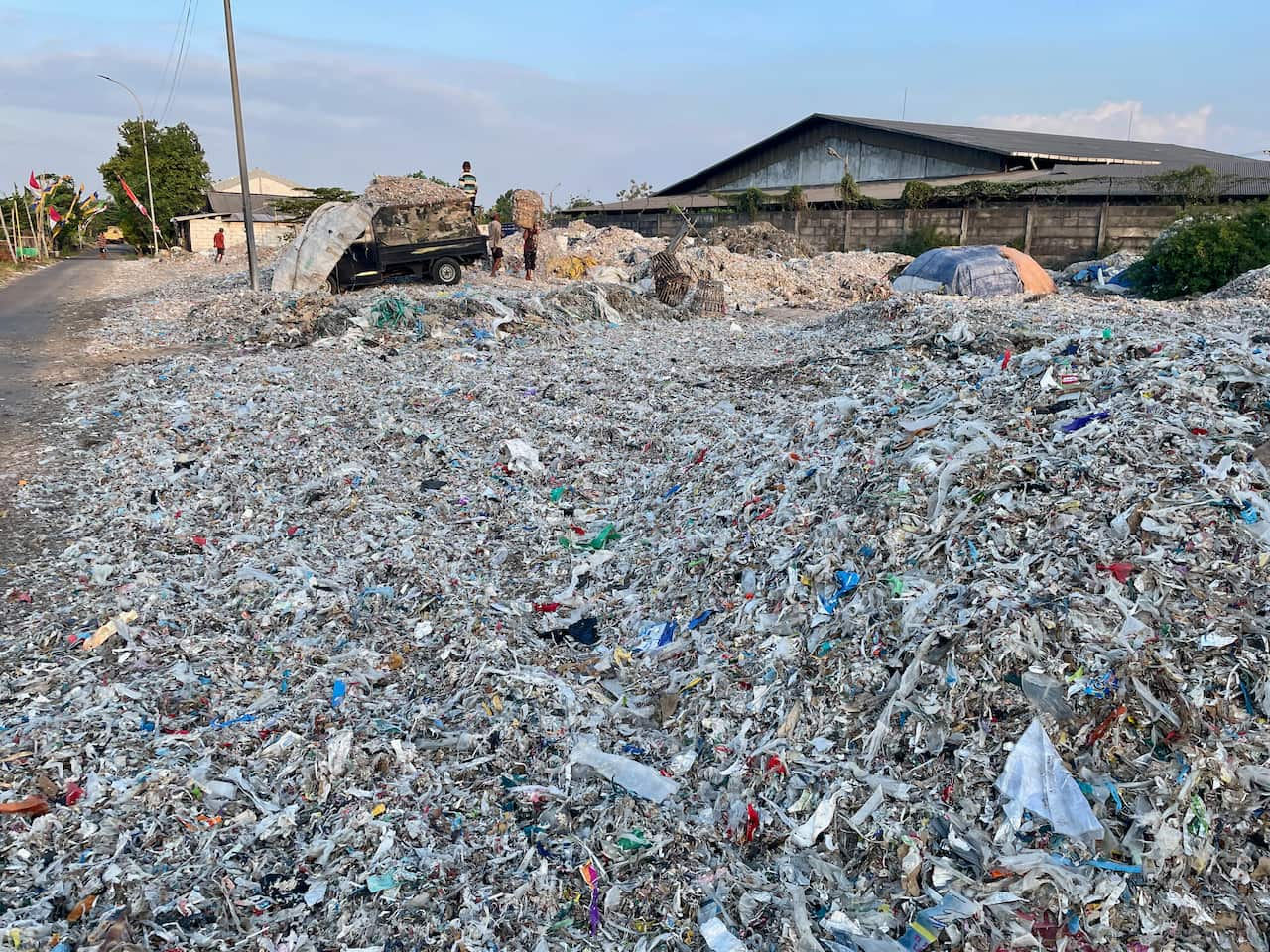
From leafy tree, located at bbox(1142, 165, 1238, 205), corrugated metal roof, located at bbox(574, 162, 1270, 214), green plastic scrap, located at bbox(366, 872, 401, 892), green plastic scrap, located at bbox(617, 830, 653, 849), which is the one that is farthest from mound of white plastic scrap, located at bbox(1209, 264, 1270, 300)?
green plastic scrap, located at bbox(366, 872, 401, 892)

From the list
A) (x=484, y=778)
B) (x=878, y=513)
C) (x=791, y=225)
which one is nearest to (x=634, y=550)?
(x=878, y=513)

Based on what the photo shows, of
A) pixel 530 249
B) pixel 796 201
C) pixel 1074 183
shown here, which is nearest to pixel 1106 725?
pixel 530 249

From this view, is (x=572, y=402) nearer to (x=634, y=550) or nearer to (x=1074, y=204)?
(x=634, y=550)

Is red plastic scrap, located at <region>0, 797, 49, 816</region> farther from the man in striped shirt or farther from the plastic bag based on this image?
the man in striped shirt

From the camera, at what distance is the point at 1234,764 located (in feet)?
8.86

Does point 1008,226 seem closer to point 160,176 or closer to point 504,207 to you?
point 504,207

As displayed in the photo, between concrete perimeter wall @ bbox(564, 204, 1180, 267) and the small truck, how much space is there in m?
12.4

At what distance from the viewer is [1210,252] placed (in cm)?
1498

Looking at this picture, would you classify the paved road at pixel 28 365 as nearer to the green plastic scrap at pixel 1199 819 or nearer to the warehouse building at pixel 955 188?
the green plastic scrap at pixel 1199 819

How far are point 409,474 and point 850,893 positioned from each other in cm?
506

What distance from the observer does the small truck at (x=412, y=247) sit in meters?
15.5

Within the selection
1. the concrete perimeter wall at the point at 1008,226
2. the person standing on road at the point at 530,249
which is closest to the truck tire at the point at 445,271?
the person standing on road at the point at 530,249

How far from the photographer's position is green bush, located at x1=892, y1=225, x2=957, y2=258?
22.0 metres

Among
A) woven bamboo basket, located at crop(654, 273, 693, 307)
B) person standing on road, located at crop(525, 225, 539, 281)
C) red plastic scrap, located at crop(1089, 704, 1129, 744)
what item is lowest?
red plastic scrap, located at crop(1089, 704, 1129, 744)
